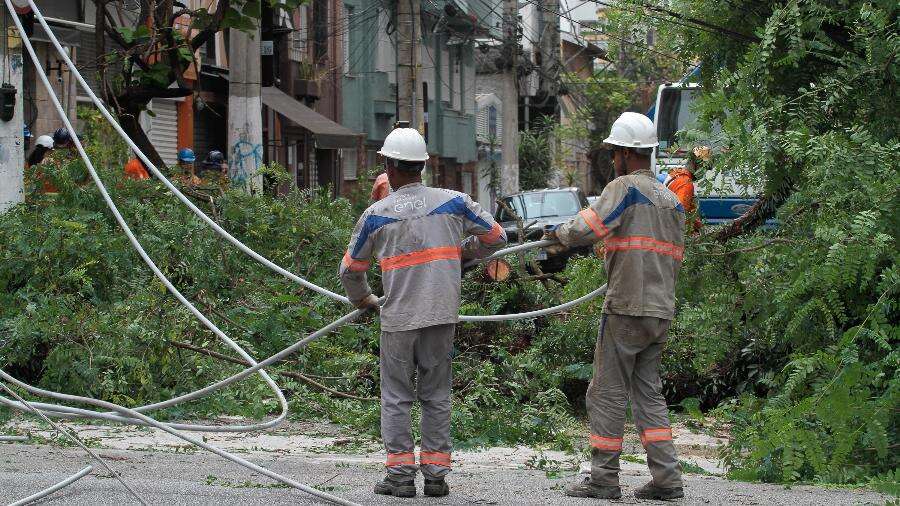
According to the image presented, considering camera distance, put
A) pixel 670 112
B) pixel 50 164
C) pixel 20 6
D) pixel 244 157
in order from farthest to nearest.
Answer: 1. pixel 670 112
2. pixel 244 157
3. pixel 50 164
4. pixel 20 6

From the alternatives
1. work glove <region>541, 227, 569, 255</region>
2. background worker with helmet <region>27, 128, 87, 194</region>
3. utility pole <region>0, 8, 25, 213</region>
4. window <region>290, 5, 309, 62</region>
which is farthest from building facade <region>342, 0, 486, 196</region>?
work glove <region>541, 227, 569, 255</region>

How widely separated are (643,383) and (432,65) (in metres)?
37.8

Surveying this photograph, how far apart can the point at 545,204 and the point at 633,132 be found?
17609mm

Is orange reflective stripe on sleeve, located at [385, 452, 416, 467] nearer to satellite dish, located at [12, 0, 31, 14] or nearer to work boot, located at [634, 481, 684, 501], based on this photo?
work boot, located at [634, 481, 684, 501]

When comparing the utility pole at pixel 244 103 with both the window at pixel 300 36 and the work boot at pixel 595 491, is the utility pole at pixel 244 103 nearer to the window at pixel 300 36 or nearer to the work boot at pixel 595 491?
the work boot at pixel 595 491

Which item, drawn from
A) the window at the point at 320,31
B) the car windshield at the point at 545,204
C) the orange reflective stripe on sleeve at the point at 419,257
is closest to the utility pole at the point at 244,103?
the car windshield at the point at 545,204

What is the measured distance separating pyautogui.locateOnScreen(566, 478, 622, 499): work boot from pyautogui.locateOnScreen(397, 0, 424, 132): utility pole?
16955 millimetres

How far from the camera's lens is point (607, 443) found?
6.11 metres

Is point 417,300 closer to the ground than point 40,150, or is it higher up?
closer to the ground

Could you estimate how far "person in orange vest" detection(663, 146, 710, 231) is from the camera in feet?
26.5

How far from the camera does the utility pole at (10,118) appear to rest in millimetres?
10445

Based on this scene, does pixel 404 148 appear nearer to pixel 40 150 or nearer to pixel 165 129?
pixel 40 150

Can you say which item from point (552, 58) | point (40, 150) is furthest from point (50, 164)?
point (552, 58)

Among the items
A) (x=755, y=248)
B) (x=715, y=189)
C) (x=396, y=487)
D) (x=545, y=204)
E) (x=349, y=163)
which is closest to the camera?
(x=396, y=487)
